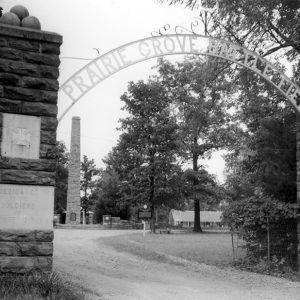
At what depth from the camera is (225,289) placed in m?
9.00

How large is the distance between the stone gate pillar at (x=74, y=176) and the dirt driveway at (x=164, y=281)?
26.4 metres

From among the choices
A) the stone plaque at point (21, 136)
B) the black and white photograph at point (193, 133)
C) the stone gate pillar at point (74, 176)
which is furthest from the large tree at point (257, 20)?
the stone gate pillar at point (74, 176)

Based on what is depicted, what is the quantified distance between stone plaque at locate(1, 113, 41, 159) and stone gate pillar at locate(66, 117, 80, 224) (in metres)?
32.6

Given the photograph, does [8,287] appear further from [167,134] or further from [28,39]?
[167,134]

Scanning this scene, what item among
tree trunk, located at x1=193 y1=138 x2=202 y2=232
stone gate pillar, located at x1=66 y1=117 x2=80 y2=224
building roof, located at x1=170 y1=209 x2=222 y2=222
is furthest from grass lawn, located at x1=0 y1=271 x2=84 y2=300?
building roof, located at x1=170 y1=209 x2=222 y2=222

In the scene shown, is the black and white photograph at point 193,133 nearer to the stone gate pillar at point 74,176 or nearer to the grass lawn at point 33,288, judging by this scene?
the grass lawn at point 33,288

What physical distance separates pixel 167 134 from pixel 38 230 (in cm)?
3026

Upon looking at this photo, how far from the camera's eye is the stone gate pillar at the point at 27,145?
6.99 meters

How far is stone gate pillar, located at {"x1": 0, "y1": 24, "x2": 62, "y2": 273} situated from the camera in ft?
22.9

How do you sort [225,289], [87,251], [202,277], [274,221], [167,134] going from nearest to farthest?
[225,289] → [202,277] → [274,221] → [87,251] → [167,134]

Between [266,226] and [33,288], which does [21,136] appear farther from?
[266,226]

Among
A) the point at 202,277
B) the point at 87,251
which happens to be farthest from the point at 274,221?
the point at 87,251

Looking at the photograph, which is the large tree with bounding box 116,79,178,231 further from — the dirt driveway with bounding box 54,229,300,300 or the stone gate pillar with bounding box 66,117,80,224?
the dirt driveway with bounding box 54,229,300,300

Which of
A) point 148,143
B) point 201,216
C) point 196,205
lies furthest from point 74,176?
point 201,216
